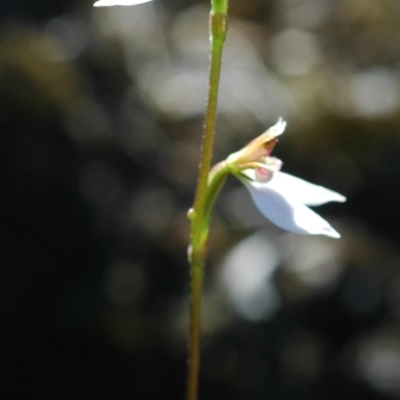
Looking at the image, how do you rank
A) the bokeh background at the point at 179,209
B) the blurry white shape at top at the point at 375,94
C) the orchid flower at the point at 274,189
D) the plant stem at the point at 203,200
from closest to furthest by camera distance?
1. the plant stem at the point at 203,200
2. the orchid flower at the point at 274,189
3. the bokeh background at the point at 179,209
4. the blurry white shape at top at the point at 375,94

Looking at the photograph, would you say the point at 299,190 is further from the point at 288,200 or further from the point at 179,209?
the point at 179,209

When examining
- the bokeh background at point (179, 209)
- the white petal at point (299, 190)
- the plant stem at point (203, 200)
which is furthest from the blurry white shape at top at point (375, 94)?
the plant stem at point (203, 200)

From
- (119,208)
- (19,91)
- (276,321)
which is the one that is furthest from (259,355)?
(19,91)

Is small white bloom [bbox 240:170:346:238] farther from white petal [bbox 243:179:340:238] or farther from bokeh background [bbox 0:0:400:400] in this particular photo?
bokeh background [bbox 0:0:400:400]

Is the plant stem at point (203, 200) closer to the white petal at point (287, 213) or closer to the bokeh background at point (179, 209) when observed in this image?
the white petal at point (287, 213)

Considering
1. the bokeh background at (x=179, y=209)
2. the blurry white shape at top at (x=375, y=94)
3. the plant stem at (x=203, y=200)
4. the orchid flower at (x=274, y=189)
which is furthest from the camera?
the blurry white shape at top at (x=375, y=94)

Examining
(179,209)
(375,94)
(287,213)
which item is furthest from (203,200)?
(375,94)

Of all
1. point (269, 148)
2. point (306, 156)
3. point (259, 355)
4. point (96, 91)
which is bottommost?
point (259, 355)

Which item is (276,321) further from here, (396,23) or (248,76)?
(396,23)
